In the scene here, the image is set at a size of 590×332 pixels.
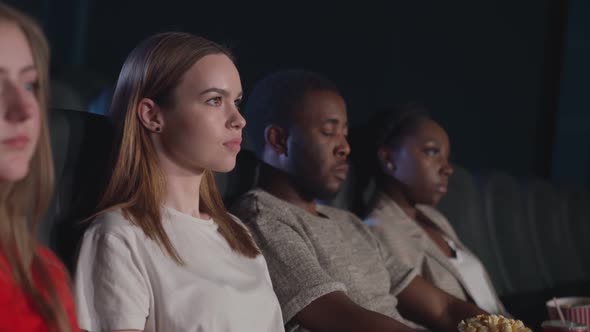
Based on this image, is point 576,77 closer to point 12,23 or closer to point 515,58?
point 515,58

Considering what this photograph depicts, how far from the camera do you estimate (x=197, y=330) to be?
4.10ft

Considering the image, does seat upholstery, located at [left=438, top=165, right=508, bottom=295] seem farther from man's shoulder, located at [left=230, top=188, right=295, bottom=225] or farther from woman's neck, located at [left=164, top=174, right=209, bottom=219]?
woman's neck, located at [left=164, top=174, right=209, bottom=219]

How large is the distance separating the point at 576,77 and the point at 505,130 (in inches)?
18.2

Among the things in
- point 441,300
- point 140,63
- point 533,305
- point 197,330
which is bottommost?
point 533,305

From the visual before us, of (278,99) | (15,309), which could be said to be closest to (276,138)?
(278,99)

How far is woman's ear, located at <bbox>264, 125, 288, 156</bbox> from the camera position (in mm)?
1821

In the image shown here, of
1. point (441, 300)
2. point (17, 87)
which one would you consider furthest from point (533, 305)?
point (17, 87)

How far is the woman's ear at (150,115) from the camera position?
1.35 meters

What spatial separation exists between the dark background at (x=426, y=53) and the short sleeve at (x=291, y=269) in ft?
2.72

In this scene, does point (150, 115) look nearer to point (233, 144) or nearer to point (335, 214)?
point (233, 144)

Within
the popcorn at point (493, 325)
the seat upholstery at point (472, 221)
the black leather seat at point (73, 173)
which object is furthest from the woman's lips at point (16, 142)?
the seat upholstery at point (472, 221)

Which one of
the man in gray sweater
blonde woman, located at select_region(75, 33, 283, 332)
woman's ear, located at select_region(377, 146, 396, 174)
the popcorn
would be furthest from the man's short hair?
the popcorn

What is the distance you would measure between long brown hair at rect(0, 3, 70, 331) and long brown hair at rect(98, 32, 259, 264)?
0.79 ft

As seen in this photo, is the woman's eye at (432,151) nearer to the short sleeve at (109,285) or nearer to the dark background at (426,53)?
the dark background at (426,53)
